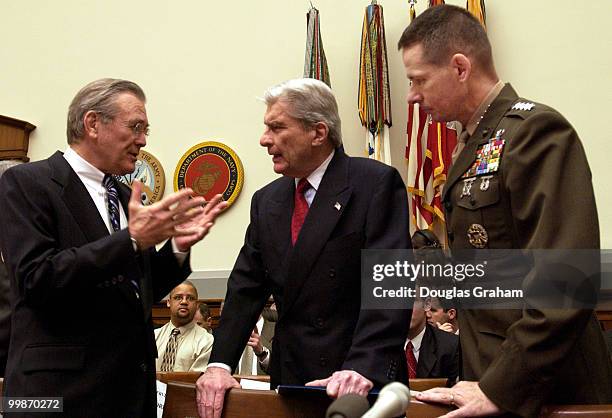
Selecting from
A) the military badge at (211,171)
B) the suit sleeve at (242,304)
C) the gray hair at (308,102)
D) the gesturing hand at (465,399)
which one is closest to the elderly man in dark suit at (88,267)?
the suit sleeve at (242,304)

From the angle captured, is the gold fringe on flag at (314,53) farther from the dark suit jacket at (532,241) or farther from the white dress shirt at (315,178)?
the dark suit jacket at (532,241)

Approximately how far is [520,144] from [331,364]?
0.84 metres

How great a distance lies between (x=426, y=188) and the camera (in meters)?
7.35

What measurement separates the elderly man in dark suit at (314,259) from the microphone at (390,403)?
0.81 meters

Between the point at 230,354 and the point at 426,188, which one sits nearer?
the point at 230,354

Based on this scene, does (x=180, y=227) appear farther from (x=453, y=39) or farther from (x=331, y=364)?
(x=453, y=39)

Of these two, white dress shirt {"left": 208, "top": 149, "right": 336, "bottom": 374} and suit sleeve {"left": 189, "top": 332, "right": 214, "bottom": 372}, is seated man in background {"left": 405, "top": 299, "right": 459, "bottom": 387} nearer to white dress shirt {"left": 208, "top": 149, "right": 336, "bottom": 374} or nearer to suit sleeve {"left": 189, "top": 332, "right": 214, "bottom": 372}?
white dress shirt {"left": 208, "top": 149, "right": 336, "bottom": 374}

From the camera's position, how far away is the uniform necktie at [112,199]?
2352 mm

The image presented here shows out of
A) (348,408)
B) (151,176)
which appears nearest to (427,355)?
(348,408)

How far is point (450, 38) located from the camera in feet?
6.91

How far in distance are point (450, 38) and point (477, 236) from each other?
59 cm

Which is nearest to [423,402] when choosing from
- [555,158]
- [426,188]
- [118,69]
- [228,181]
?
[555,158]

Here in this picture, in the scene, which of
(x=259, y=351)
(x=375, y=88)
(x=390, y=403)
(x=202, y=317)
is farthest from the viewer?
(x=375, y=88)

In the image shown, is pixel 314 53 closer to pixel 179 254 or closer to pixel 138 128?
pixel 138 128
